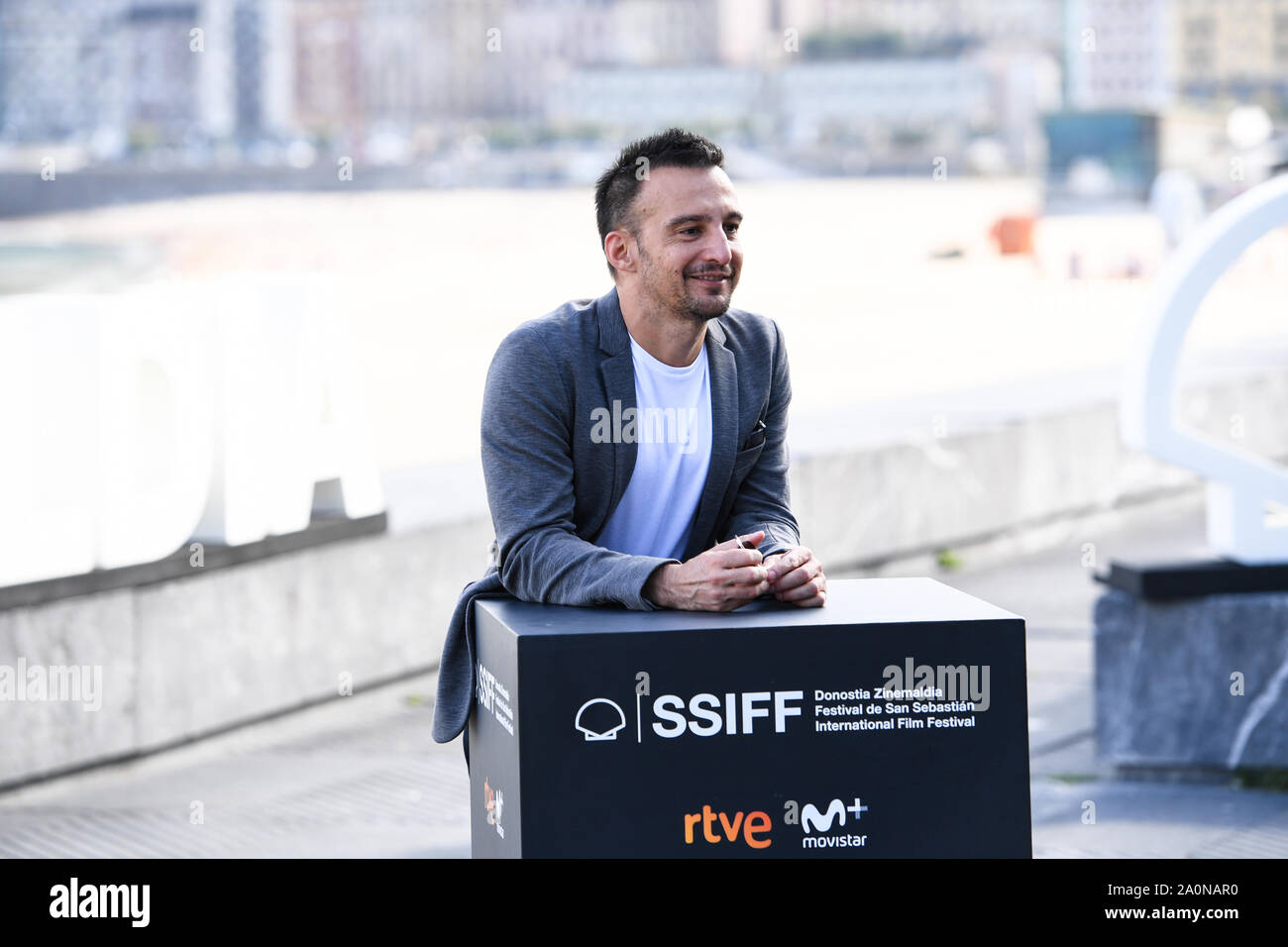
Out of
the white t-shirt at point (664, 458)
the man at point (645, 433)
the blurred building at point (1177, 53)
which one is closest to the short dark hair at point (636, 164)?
the man at point (645, 433)

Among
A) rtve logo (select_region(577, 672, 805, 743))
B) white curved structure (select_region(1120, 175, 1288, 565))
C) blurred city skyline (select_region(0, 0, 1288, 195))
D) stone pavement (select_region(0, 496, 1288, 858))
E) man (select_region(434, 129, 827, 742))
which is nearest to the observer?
rtve logo (select_region(577, 672, 805, 743))

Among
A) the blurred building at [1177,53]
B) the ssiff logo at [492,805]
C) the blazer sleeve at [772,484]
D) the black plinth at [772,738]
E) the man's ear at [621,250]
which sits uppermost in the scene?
the blurred building at [1177,53]

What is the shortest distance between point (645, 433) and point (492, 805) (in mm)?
716

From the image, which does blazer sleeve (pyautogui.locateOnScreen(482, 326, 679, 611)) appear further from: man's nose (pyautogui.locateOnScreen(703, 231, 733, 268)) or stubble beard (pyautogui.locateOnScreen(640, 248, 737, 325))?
man's nose (pyautogui.locateOnScreen(703, 231, 733, 268))

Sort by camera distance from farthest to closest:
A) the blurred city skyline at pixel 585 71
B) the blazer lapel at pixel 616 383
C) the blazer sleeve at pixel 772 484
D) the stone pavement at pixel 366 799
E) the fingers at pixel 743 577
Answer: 1. the blurred city skyline at pixel 585 71
2. the stone pavement at pixel 366 799
3. the blazer sleeve at pixel 772 484
4. the blazer lapel at pixel 616 383
5. the fingers at pixel 743 577

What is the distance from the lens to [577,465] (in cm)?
329

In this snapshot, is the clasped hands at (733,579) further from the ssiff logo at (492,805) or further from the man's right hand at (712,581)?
the ssiff logo at (492,805)

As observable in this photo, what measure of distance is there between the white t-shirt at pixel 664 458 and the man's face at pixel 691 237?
0.16 m

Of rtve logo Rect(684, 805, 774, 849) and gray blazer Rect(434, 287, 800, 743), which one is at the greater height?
gray blazer Rect(434, 287, 800, 743)

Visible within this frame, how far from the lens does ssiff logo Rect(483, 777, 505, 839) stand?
10.0 ft

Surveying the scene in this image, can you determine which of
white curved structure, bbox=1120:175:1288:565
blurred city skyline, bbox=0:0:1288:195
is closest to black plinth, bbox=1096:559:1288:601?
white curved structure, bbox=1120:175:1288:565

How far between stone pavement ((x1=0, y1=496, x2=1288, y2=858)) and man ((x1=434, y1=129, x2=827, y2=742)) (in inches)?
91.2

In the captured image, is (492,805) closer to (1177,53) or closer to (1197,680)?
(1197,680)

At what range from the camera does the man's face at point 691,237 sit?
316cm
